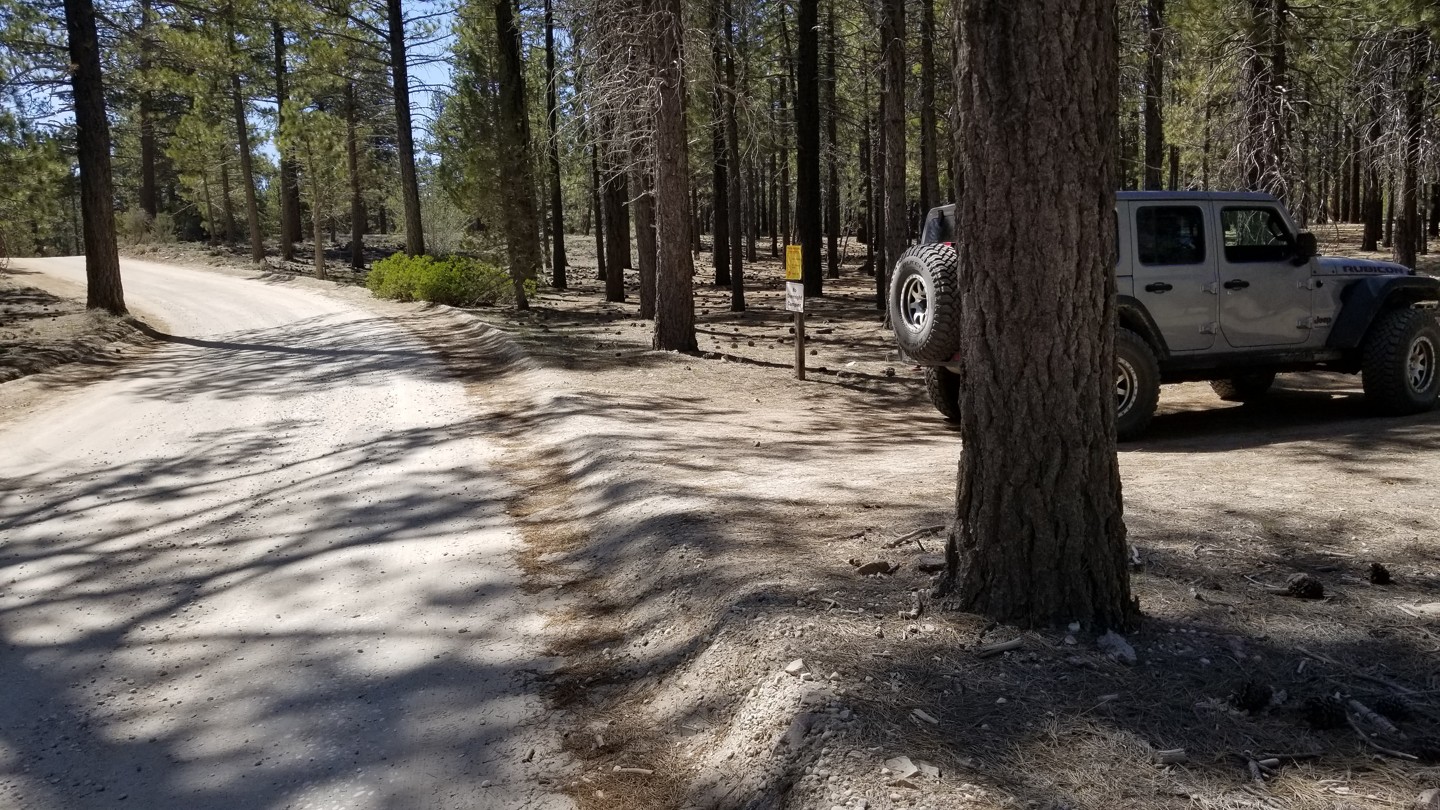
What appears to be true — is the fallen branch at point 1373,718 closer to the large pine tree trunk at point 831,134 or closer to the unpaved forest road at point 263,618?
the unpaved forest road at point 263,618

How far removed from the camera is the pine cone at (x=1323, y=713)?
3.30m

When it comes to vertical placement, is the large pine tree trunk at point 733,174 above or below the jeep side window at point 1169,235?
above

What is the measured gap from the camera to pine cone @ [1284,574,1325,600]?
14.0ft

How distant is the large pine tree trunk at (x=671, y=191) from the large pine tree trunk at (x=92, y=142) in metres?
11.4

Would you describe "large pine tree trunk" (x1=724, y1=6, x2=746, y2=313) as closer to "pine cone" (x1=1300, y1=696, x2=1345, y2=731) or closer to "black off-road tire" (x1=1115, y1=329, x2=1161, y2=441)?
"black off-road tire" (x1=1115, y1=329, x2=1161, y2=441)

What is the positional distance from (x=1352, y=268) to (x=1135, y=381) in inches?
119

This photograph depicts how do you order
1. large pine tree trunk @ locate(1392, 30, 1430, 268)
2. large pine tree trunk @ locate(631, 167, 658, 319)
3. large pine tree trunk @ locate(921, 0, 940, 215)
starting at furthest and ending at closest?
1. large pine tree trunk @ locate(631, 167, 658, 319)
2. large pine tree trunk @ locate(921, 0, 940, 215)
3. large pine tree trunk @ locate(1392, 30, 1430, 268)

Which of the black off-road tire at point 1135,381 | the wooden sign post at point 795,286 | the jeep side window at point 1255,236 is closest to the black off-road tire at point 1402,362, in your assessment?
the jeep side window at point 1255,236

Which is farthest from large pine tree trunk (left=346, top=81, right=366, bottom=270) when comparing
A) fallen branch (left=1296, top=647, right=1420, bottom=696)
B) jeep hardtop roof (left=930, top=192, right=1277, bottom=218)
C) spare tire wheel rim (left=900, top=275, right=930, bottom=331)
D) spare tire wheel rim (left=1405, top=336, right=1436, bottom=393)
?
fallen branch (left=1296, top=647, right=1420, bottom=696)

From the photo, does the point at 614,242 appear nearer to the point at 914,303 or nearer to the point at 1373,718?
the point at 914,303

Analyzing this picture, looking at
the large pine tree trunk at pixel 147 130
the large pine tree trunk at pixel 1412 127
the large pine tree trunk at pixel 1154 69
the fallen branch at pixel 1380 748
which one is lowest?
the fallen branch at pixel 1380 748

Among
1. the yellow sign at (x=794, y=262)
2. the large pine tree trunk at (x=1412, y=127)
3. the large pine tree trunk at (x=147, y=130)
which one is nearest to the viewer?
the yellow sign at (x=794, y=262)

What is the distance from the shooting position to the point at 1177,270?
29.3 ft

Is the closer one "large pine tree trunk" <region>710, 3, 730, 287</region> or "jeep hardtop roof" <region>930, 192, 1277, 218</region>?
"jeep hardtop roof" <region>930, 192, 1277, 218</region>
